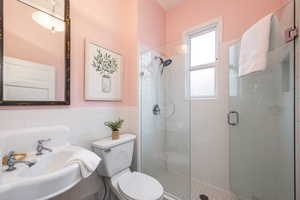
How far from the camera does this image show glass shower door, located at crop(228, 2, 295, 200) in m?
1.03

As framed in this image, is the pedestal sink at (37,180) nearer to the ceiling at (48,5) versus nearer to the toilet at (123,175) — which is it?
the toilet at (123,175)

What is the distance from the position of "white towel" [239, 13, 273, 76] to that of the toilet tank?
134 centimetres

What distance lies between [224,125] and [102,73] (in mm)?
1565

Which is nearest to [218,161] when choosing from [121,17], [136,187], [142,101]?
[136,187]

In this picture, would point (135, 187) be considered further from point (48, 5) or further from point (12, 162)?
point (48, 5)

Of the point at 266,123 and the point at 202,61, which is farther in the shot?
the point at 202,61

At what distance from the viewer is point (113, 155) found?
1310 mm

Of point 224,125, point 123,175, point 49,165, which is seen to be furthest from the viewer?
point 224,125

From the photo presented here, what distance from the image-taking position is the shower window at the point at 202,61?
182cm

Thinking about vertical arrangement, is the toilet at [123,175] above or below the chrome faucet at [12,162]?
below

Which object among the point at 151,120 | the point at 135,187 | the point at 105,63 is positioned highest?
the point at 105,63

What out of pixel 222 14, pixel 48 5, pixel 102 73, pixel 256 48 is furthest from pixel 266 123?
pixel 48 5

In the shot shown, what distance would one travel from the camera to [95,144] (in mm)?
1292

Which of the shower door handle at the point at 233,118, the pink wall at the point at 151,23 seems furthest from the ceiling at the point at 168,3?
the shower door handle at the point at 233,118
